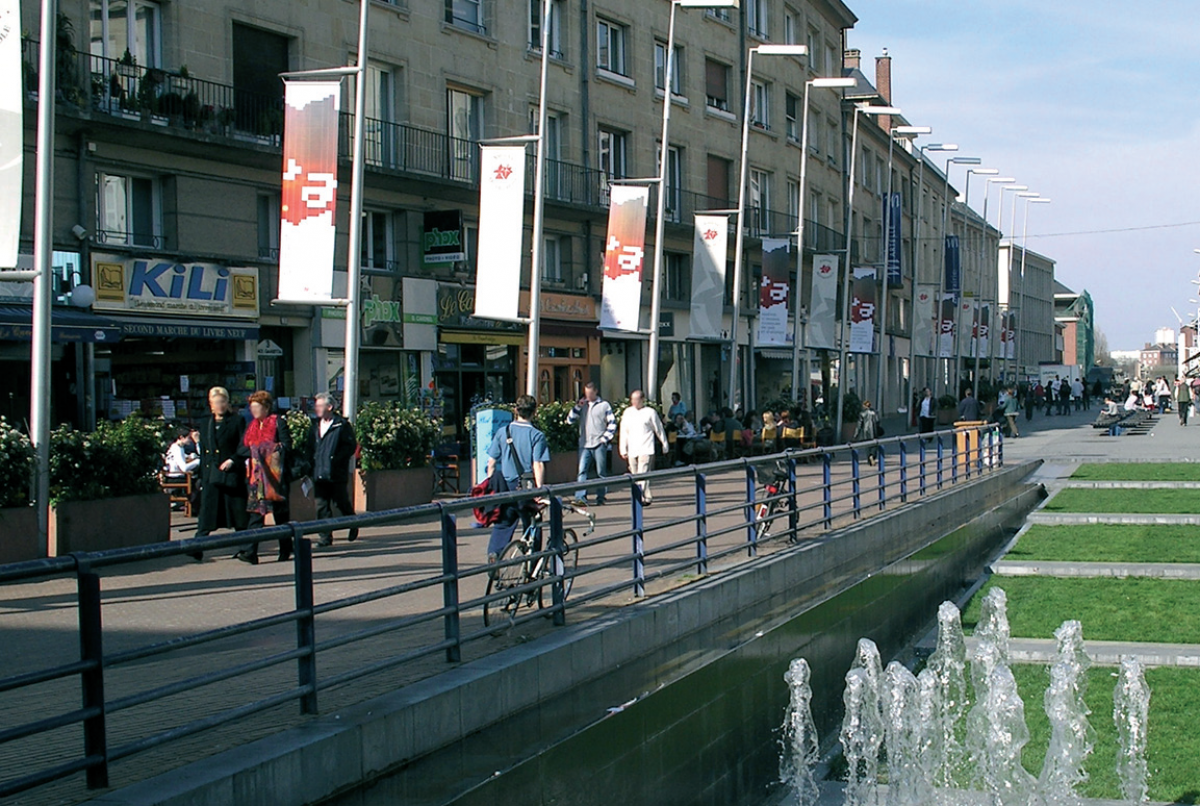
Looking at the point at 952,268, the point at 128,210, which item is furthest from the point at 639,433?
the point at 952,268

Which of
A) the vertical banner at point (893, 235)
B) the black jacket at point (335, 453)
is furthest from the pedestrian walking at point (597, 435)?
the vertical banner at point (893, 235)

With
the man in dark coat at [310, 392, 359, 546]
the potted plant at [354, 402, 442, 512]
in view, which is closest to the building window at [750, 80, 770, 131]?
the potted plant at [354, 402, 442, 512]

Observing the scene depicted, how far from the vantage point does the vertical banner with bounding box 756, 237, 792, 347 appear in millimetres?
34312

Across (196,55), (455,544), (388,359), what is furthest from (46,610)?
(388,359)

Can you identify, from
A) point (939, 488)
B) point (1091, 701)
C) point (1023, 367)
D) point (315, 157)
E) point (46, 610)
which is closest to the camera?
point (46, 610)

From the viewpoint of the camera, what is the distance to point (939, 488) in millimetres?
21500

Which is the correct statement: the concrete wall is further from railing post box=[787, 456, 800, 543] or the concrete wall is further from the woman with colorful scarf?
the woman with colorful scarf

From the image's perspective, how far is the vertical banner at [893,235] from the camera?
5226 cm

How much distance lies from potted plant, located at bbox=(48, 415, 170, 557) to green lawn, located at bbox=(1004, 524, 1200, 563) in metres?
11.5

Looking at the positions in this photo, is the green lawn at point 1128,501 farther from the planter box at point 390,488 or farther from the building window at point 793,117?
the building window at point 793,117

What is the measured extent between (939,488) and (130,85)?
15.0 m

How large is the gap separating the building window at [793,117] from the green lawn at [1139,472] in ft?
71.9

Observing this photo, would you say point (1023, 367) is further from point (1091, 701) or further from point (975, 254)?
point (1091, 701)

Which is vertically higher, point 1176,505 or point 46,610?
point 46,610
